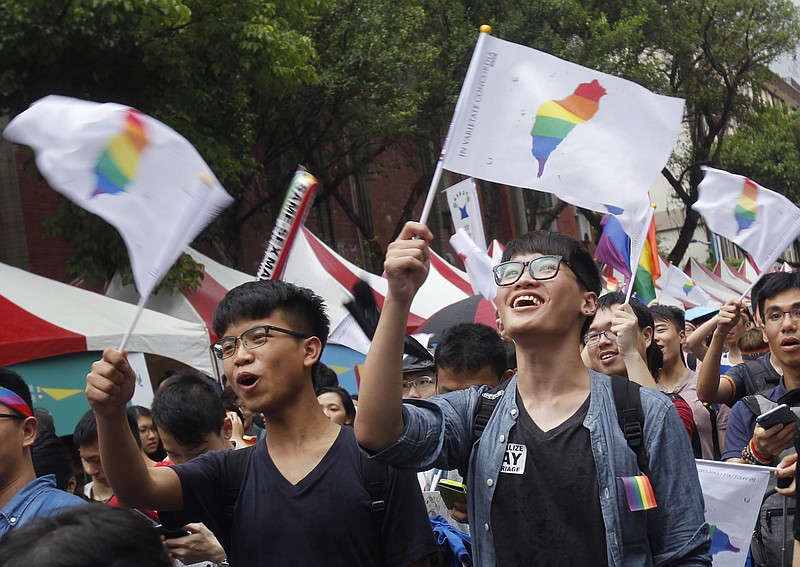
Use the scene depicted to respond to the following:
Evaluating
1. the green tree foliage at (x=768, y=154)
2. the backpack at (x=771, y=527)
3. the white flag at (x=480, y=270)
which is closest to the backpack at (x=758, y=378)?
the backpack at (x=771, y=527)

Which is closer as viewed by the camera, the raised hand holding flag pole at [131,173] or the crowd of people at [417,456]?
the crowd of people at [417,456]

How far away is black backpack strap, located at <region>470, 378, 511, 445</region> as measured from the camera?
8.82 feet

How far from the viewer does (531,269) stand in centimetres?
277

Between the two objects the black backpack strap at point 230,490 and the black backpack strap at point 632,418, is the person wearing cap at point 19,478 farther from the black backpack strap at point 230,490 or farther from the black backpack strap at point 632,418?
the black backpack strap at point 632,418

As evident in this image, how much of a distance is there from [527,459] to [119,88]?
33.7ft

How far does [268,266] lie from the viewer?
5.17 m

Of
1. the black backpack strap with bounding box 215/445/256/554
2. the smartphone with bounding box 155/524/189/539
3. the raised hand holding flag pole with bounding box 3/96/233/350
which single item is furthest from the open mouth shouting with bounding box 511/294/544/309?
the smartphone with bounding box 155/524/189/539

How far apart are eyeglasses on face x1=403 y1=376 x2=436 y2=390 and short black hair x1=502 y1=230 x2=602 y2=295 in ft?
8.85

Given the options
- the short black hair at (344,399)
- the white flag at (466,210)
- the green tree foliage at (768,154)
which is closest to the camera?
the short black hair at (344,399)

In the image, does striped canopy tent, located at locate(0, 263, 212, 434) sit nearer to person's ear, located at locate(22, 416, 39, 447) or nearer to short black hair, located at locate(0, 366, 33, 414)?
short black hair, located at locate(0, 366, 33, 414)

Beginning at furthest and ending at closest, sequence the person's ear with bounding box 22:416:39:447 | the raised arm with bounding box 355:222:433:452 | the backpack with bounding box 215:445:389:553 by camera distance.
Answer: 1. the person's ear with bounding box 22:416:39:447
2. the backpack with bounding box 215:445:389:553
3. the raised arm with bounding box 355:222:433:452

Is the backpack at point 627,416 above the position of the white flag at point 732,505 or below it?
above

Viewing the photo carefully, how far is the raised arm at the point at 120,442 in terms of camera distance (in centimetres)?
259

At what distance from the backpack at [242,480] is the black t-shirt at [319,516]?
0.6 inches
